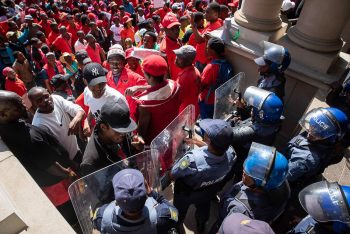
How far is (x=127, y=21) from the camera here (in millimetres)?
8812

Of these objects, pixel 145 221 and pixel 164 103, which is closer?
pixel 145 221

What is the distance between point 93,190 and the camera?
7.51 feet

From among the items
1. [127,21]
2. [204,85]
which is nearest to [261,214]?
[204,85]

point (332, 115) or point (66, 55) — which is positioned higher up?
point (332, 115)

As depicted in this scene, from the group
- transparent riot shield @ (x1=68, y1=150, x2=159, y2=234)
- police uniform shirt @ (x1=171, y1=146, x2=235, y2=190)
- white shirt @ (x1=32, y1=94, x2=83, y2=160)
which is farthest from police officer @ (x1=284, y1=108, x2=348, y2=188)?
white shirt @ (x1=32, y1=94, x2=83, y2=160)

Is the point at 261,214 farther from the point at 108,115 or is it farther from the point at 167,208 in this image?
the point at 108,115

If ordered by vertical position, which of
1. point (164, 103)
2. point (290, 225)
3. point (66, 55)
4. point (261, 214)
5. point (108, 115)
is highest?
point (108, 115)

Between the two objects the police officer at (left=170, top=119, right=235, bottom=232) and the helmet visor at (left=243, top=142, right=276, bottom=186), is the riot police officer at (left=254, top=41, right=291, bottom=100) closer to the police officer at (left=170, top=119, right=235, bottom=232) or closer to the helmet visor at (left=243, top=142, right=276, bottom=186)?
the police officer at (left=170, top=119, right=235, bottom=232)

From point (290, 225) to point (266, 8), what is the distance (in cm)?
339

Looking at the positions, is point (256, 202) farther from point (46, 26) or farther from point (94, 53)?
point (46, 26)

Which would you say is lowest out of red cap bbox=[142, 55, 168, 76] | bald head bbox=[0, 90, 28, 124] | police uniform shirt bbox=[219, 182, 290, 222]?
police uniform shirt bbox=[219, 182, 290, 222]

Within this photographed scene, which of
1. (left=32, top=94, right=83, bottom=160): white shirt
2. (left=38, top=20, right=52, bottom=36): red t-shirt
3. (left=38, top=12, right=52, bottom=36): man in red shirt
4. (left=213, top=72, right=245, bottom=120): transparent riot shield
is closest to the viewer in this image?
(left=32, top=94, right=83, bottom=160): white shirt

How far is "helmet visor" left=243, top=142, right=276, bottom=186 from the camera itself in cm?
223

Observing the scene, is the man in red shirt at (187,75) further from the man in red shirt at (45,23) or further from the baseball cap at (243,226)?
the man in red shirt at (45,23)
